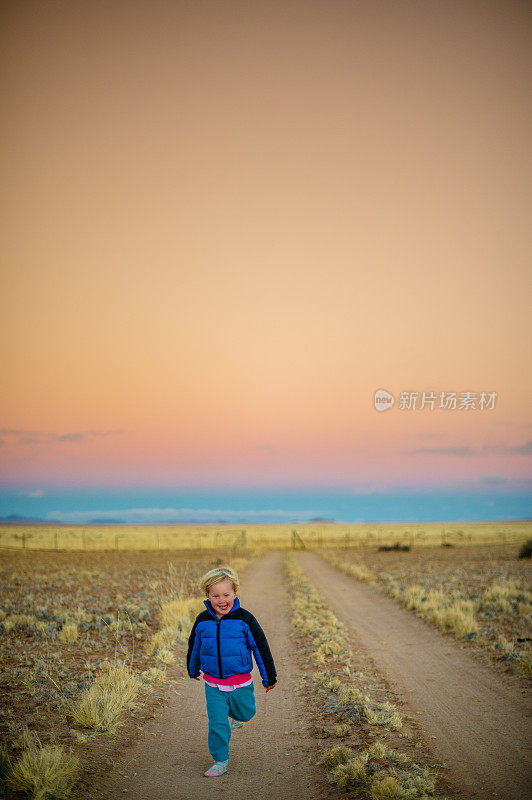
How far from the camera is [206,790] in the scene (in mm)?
5141

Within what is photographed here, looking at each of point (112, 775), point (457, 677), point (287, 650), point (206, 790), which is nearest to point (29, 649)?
point (287, 650)

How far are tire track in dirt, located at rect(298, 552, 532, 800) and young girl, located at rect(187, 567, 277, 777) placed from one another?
235cm

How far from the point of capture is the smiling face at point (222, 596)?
5.24m

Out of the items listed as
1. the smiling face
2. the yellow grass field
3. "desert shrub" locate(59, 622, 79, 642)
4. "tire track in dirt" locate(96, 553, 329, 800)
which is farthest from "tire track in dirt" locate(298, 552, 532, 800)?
the yellow grass field

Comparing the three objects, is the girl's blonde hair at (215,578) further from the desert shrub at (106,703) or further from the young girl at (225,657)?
the desert shrub at (106,703)

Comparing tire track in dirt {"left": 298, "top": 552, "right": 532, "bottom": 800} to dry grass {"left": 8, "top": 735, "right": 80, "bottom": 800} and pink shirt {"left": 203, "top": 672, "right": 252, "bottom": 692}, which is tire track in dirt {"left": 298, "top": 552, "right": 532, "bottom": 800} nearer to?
pink shirt {"left": 203, "top": 672, "right": 252, "bottom": 692}

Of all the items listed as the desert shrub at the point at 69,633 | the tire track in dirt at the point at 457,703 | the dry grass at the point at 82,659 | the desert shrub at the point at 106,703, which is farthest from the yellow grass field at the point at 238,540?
the desert shrub at the point at 106,703

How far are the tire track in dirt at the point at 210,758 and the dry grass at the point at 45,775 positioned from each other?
335 millimetres

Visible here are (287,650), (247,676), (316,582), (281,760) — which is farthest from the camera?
(316,582)

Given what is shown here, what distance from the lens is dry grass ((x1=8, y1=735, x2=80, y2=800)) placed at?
4.92 m

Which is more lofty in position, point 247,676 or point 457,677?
point 247,676

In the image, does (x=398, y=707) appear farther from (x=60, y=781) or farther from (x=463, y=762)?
(x=60, y=781)

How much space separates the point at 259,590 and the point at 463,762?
1604 centimetres

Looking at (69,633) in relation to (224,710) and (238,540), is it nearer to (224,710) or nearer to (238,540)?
(224,710)
